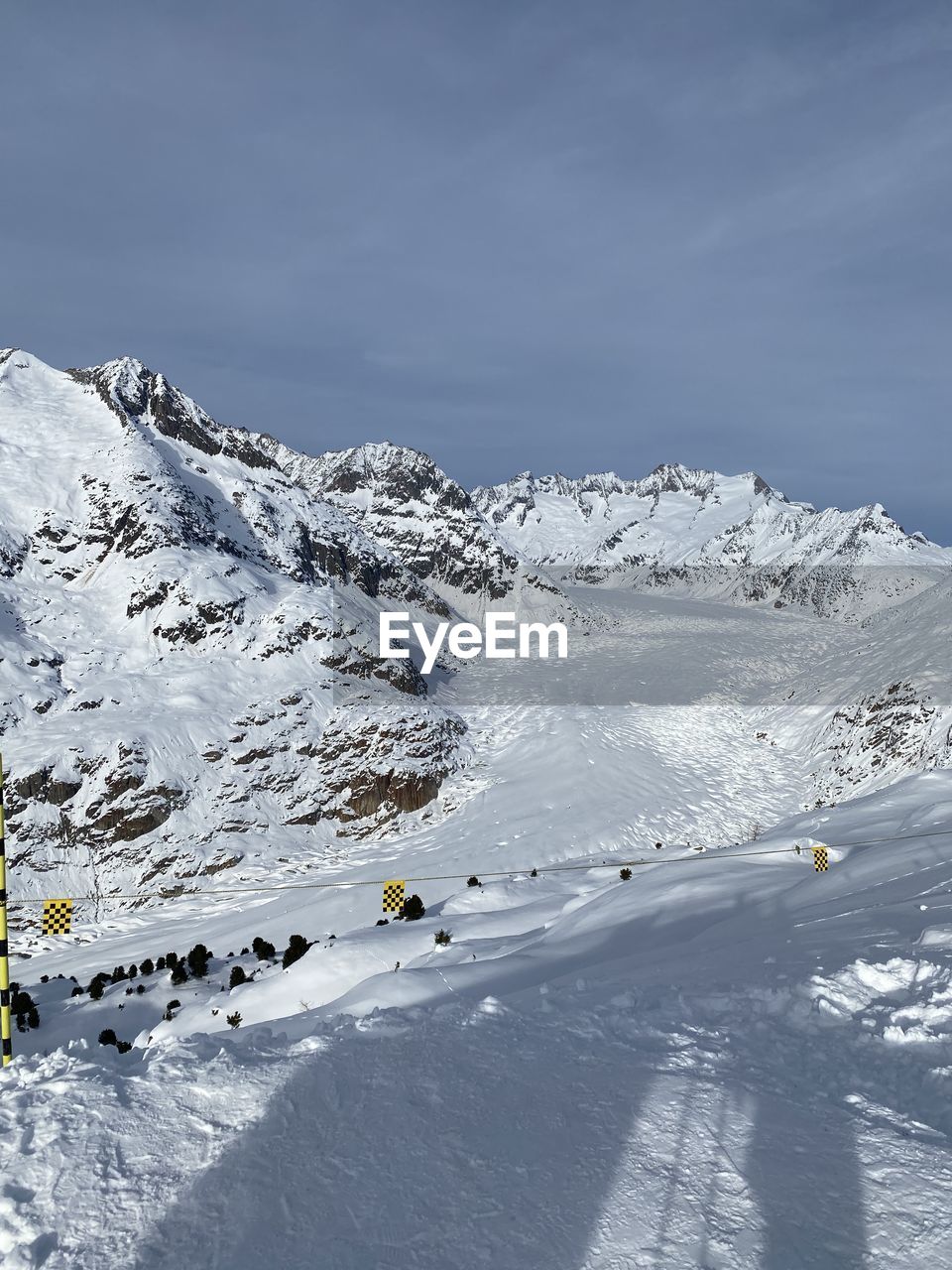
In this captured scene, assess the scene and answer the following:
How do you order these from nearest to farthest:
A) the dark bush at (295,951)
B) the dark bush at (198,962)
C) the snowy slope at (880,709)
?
the dark bush at (295,951) < the dark bush at (198,962) < the snowy slope at (880,709)

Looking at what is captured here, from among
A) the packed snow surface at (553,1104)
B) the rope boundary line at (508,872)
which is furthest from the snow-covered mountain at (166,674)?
the packed snow surface at (553,1104)

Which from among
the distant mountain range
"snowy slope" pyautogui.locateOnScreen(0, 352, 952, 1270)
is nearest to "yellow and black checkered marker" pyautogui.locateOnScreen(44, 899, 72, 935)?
"snowy slope" pyautogui.locateOnScreen(0, 352, 952, 1270)

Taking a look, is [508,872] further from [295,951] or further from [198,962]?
[295,951]

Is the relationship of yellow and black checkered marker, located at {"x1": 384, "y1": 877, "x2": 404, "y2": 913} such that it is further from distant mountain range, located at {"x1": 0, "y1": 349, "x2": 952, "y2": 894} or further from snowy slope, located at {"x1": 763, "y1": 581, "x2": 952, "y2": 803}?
snowy slope, located at {"x1": 763, "y1": 581, "x2": 952, "y2": 803}

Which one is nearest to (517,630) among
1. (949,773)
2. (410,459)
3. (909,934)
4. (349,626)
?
(349,626)

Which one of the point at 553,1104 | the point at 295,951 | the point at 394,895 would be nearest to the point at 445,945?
the point at 295,951

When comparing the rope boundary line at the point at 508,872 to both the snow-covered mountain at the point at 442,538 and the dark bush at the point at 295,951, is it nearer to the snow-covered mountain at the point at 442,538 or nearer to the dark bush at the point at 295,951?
the dark bush at the point at 295,951
